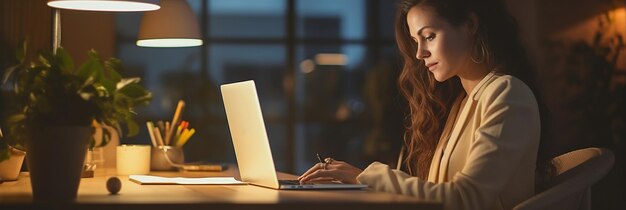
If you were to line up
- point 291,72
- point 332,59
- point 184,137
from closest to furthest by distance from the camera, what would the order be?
point 184,137 < point 291,72 < point 332,59

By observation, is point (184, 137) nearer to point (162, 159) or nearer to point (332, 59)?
point (162, 159)

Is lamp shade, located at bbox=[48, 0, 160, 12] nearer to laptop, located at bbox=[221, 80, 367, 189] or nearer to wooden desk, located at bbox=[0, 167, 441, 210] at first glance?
laptop, located at bbox=[221, 80, 367, 189]

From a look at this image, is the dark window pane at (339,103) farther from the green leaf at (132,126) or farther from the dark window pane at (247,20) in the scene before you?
the green leaf at (132,126)

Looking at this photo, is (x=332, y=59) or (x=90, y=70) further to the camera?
(x=332, y=59)

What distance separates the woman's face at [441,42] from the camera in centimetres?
248

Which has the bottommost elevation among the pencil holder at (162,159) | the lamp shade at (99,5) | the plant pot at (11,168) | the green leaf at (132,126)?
the pencil holder at (162,159)

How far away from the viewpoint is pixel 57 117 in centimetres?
173

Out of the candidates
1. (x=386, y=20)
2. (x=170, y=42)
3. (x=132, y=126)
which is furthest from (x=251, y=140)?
(x=386, y=20)

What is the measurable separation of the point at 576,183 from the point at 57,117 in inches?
46.9

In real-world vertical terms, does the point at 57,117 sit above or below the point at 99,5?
below

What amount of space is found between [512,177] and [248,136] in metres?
0.64

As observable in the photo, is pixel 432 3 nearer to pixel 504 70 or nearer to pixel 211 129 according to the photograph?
pixel 504 70

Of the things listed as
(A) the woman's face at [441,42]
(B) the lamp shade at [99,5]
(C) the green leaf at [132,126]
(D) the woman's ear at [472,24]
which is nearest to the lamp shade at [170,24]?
(B) the lamp shade at [99,5]

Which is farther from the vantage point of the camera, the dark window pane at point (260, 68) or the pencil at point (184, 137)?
the dark window pane at point (260, 68)
